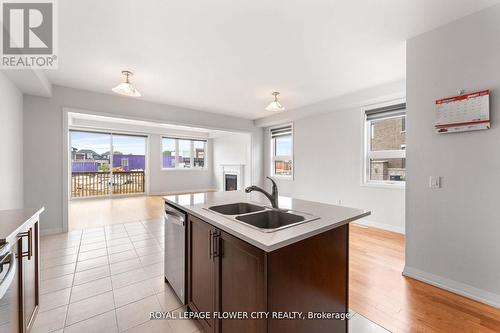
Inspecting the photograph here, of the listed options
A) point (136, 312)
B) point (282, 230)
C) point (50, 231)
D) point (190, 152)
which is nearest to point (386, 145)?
point (282, 230)

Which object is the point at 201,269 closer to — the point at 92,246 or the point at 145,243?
the point at 145,243

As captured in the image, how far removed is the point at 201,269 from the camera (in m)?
1.47

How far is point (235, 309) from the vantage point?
45.5 inches

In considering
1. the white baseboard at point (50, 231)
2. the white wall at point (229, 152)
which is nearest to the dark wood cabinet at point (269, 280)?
the white baseboard at point (50, 231)

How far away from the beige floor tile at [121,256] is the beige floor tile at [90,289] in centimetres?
45

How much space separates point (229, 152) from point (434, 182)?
655 centimetres

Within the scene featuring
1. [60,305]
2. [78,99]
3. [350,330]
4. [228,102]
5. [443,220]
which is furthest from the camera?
[228,102]

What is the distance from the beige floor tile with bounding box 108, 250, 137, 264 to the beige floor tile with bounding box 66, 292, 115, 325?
0.75 metres

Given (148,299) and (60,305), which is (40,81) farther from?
(148,299)

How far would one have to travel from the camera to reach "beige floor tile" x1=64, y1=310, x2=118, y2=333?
150 cm

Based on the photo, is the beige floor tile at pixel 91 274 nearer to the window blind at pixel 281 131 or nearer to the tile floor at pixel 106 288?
the tile floor at pixel 106 288

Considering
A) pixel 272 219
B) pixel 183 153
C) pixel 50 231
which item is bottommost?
pixel 50 231

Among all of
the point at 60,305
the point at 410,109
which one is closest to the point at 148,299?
the point at 60,305

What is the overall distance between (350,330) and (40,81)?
4.60 m
